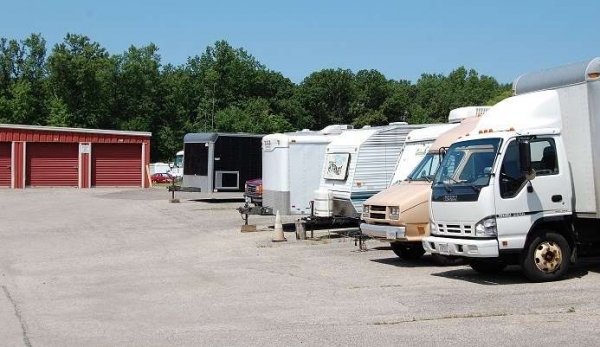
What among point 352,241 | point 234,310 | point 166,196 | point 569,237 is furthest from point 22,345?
point 166,196

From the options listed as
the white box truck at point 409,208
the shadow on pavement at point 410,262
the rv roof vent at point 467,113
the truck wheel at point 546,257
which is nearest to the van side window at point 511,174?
the truck wheel at point 546,257

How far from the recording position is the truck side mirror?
35.3ft

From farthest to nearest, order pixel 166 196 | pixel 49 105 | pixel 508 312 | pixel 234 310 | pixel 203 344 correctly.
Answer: pixel 49 105, pixel 166 196, pixel 234 310, pixel 508 312, pixel 203 344

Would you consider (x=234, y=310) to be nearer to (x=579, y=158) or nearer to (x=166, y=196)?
(x=579, y=158)

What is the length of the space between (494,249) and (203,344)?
4.99 m

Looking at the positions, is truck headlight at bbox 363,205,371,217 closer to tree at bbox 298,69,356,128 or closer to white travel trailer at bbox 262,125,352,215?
white travel trailer at bbox 262,125,352,215

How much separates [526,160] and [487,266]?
2.27 m

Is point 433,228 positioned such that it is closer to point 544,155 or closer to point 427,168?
point 544,155

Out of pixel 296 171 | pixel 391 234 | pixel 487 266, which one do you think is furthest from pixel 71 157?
pixel 487 266

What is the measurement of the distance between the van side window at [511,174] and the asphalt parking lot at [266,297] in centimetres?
144

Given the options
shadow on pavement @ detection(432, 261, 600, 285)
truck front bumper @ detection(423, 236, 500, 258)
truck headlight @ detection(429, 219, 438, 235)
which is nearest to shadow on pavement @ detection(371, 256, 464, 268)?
shadow on pavement @ detection(432, 261, 600, 285)

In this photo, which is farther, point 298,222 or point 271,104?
point 271,104

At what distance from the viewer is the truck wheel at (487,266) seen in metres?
12.1

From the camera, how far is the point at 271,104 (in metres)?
81.9
